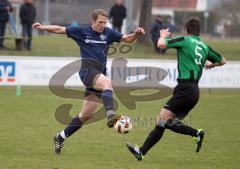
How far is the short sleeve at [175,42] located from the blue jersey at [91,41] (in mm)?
1434

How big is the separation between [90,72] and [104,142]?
1.93 metres

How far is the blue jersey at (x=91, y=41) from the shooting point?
9336 mm

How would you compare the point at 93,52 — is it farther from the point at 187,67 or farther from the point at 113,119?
the point at 187,67

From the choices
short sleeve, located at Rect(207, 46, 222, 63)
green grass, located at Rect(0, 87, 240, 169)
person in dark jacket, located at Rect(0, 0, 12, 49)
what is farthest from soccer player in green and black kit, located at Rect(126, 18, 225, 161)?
person in dark jacket, located at Rect(0, 0, 12, 49)

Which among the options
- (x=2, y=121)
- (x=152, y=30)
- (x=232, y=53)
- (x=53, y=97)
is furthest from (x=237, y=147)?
(x=232, y=53)

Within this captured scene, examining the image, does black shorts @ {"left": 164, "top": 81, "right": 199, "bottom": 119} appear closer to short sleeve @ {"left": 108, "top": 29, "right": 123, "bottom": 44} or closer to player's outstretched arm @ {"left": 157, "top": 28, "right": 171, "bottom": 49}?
player's outstretched arm @ {"left": 157, "top": 28, "right": 171, "bottom": 49}

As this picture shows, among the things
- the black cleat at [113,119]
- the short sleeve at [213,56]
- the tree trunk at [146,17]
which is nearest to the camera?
the black cleat at [113,119]

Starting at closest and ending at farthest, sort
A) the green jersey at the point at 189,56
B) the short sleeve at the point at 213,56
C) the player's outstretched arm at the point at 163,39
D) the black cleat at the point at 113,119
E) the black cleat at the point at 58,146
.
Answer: the player's outstretched arm at the point at 163,39 < the green jersey at the point at 189,56 < the black cleat at the point at 113,119 < the short sleeve at the point at 213,56 < the black cleat at the point at 58,146

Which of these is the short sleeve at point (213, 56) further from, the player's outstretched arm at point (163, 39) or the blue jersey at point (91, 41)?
the blue jersey at point (91, 41)

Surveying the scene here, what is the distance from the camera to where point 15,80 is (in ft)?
59.0

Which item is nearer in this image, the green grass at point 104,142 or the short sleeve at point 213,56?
the short sleeve at point 213,56

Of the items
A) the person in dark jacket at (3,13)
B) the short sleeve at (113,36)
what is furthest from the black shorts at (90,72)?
the person in dark jacket at (3,13)

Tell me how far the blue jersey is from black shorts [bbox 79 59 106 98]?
7 cm

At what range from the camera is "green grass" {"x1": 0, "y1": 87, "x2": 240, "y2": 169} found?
8.86m
